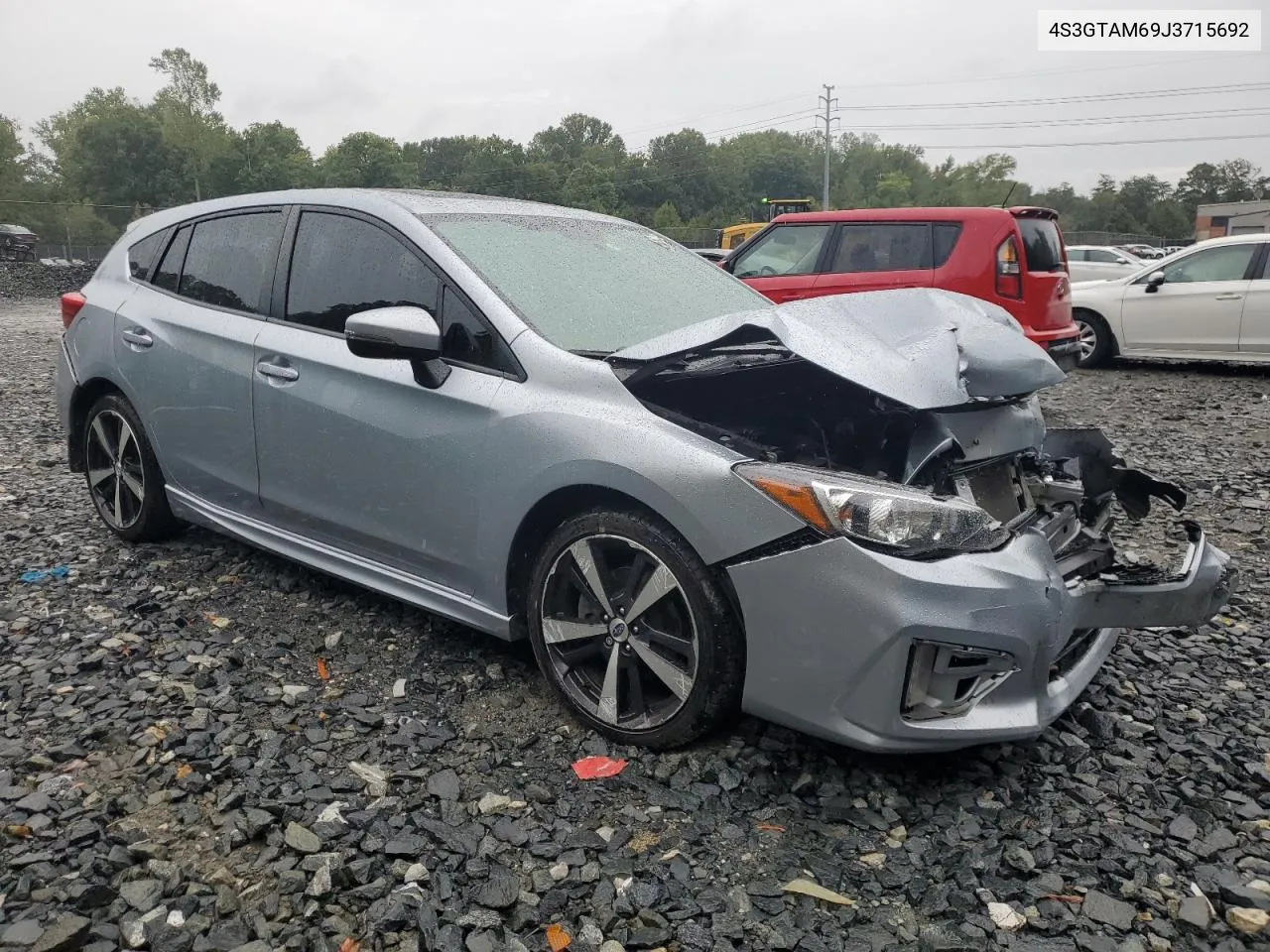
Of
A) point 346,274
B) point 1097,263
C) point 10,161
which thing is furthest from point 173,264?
point 10,161

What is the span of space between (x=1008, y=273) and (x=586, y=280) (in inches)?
233

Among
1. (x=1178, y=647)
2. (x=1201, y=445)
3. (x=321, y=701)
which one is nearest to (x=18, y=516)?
(x=321, y=701)

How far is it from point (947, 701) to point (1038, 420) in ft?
4.09

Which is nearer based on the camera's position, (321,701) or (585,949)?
(585,949)

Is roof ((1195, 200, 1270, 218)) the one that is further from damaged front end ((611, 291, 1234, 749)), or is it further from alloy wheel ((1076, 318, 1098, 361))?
damaged front end ((611, 291, 1234, 749))

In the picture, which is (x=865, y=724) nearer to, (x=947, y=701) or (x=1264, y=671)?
(x=947, y=701)

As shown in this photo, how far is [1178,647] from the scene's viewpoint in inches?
143

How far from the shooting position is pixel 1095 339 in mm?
11352

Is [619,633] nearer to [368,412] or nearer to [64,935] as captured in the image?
[368,412]

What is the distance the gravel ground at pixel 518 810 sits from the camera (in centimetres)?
218

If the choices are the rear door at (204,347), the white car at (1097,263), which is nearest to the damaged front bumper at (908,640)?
the rear door at (204,347)

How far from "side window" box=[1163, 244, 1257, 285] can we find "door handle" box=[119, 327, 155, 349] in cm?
1050

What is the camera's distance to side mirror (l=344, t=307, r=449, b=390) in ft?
9.62

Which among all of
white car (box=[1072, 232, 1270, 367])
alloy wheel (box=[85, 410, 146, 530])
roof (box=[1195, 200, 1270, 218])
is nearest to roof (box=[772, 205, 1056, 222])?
white car (box=[1072, 232, 1270, 367])
